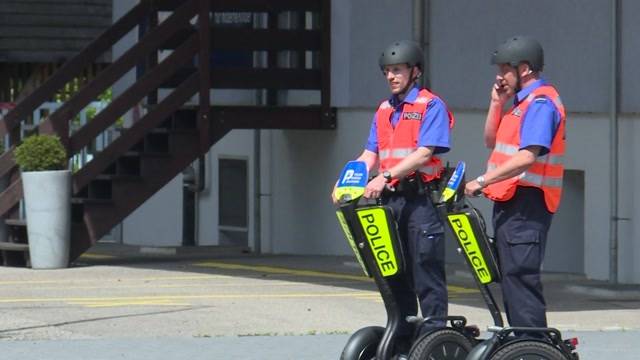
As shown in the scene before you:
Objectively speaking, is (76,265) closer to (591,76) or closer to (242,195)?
(242,195)

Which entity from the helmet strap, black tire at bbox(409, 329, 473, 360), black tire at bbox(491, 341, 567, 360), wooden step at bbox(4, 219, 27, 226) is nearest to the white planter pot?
wooden step at bbox(4, 219, 27, 226)

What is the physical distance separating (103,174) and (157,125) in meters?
1.17

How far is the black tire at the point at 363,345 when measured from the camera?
8.45 meters

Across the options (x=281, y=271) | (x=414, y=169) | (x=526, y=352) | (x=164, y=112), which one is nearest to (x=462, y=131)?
(x=281, y=271)

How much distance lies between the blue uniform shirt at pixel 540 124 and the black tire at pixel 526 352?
0.93 m

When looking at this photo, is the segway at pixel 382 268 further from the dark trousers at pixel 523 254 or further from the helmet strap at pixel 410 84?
the helmet strap at pixel 410 84

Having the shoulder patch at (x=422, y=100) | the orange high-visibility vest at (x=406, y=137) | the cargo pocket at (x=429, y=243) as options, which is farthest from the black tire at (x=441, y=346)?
the shoulder patch at (x=422, y=100)

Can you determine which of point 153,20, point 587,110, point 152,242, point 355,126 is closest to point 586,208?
point 587,110

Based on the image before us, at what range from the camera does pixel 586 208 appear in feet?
53.2

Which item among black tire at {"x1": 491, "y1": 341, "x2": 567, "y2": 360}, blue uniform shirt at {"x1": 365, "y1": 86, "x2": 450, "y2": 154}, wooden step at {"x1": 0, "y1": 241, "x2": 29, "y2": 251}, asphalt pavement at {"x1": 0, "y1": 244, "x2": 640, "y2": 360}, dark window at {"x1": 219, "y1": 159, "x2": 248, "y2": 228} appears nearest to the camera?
black tire at {"x1": 491, "y1": 341, "x2": 567, "y2": 360}

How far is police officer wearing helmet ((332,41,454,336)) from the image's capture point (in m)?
8.58

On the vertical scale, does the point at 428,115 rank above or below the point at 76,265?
above

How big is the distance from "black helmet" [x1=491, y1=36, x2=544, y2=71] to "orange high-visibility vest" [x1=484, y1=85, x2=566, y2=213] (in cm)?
13

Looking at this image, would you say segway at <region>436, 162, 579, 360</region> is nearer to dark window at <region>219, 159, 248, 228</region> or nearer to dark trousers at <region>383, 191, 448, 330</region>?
dark trousers at <region>383, 191, 448, 330</region>
